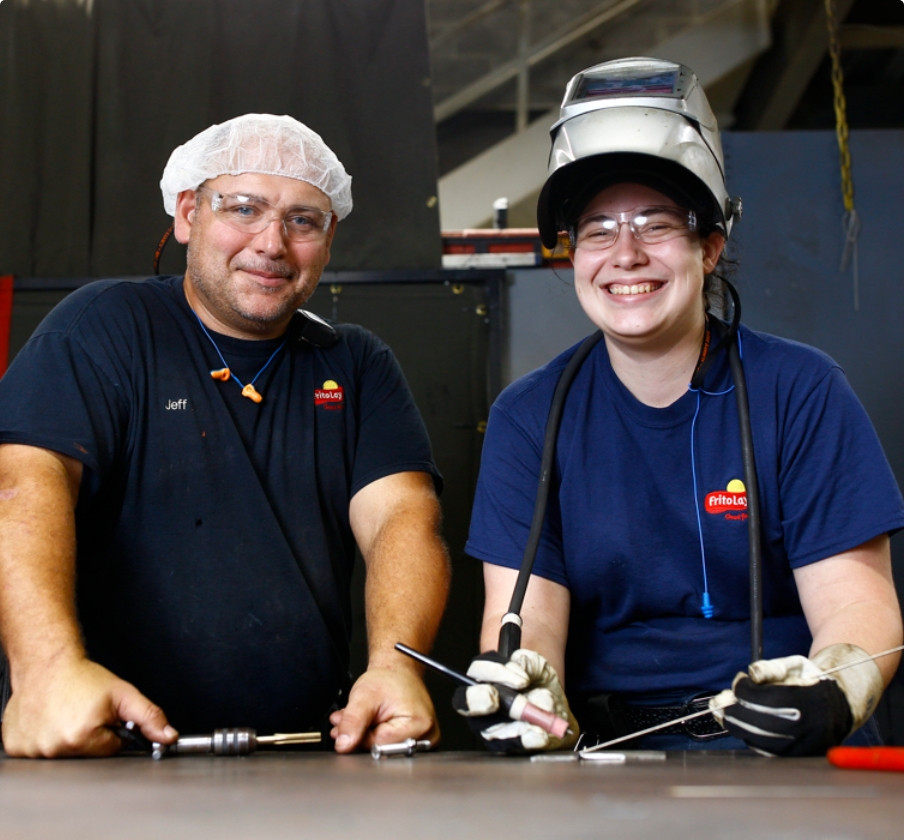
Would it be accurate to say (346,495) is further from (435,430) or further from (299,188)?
(435,430)

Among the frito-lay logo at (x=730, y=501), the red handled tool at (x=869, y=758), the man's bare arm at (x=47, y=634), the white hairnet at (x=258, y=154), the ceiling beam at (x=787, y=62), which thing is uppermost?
the ceiling beam at (x=787, y=62)

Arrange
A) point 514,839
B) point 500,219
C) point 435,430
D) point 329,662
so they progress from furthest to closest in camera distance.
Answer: point 500,219 < point 435,430 < point 329,662 < point 514,839

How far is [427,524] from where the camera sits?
180 centimetres

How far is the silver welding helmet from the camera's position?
153 centimetres

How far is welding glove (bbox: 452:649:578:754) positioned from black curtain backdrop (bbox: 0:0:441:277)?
1.80 m

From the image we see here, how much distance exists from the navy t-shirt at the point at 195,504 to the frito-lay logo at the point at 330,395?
1 centimetres

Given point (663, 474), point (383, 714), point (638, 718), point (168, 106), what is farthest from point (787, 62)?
point (383, 714)

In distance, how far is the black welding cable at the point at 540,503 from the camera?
4.58ft

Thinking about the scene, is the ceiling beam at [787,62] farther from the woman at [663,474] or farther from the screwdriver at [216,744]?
the screwdriver at [216,744]

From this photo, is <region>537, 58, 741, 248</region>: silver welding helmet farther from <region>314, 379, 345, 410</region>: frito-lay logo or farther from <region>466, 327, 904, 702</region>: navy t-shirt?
<region>314, 379, 345, 410</region>: frito-lay logo

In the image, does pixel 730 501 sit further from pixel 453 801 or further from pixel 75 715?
pixel 75 715

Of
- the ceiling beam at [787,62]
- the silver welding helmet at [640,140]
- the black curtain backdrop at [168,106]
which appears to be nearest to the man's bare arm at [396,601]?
the silver welding helmet at [640,140]

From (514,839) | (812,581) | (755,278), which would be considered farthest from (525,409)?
(755,278)

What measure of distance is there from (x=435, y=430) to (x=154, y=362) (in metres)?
1.32
